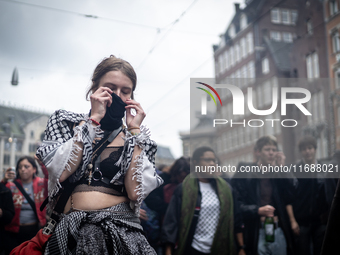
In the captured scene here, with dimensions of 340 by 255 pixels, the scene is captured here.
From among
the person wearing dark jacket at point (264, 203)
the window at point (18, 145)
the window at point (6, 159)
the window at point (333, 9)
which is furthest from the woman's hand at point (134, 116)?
the window at point (18, 145)

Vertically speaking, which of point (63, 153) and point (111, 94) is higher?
point (111, 94)

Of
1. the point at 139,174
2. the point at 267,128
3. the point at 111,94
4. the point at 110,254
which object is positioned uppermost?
the point at 267,128

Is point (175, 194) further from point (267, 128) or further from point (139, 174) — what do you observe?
point (139, 174)

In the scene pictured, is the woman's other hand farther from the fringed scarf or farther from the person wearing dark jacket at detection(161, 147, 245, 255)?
the fringed scarf

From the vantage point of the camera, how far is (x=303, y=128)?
691cm

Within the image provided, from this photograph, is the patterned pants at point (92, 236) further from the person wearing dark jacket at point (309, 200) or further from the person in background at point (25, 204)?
the person wearing dark jacket at point (309, 200)

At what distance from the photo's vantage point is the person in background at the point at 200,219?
16.9ft

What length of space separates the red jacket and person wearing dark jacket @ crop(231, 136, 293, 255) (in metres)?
2.68

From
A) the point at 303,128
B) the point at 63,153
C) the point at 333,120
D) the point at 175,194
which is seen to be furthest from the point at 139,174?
the point at 333,120

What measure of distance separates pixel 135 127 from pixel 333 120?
21.0 ft

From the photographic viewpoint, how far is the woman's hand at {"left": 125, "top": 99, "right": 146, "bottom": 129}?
2436mm

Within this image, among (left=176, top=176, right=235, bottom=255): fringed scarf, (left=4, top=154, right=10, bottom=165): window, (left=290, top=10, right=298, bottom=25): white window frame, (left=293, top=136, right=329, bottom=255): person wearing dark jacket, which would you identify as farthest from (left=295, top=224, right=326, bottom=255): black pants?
(left=290, top=10, right=298, bottom=25): white window frame

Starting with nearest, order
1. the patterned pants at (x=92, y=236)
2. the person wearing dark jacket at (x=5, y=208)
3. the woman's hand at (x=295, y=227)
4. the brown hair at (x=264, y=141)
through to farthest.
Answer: the patterned pants at (x=92, y=236)
the person wearing dark jacket at (x=5, y=208)
the woman's hand at (x=295, y=227)
the brown hair at (x=264, y=141)

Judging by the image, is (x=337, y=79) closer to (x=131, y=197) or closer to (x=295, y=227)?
(x=295, y=227)
